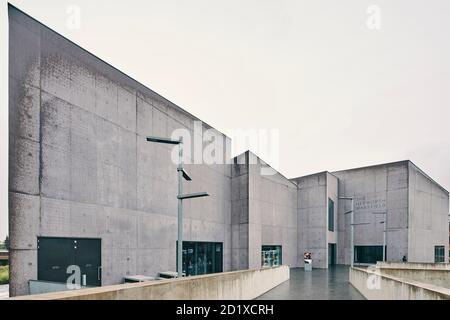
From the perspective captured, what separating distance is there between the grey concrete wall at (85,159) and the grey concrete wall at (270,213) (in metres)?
9.97

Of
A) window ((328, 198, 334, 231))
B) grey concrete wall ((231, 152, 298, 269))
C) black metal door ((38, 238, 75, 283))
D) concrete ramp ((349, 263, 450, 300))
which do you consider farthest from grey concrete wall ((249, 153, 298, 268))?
black metal door ((38, 238, 75, 283))

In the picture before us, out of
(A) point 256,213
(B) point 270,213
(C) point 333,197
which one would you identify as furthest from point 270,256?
(C) point 333,197

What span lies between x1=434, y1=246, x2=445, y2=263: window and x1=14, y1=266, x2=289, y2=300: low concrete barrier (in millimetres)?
35137

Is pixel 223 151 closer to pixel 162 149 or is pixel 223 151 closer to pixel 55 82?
pixel 162 149

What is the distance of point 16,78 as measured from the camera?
13375 millimetres

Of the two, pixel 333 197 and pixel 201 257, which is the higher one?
pixel 333 197

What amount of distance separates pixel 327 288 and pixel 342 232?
25.4 m

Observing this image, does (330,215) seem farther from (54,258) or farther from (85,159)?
(54,258)

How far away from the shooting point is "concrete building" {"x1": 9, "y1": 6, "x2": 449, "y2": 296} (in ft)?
44.5

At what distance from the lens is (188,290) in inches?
367

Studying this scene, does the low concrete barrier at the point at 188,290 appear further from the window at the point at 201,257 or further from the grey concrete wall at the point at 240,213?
the grey concrete wall at the point at 240,213

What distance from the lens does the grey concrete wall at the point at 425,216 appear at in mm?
39344

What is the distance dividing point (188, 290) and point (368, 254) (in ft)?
123
